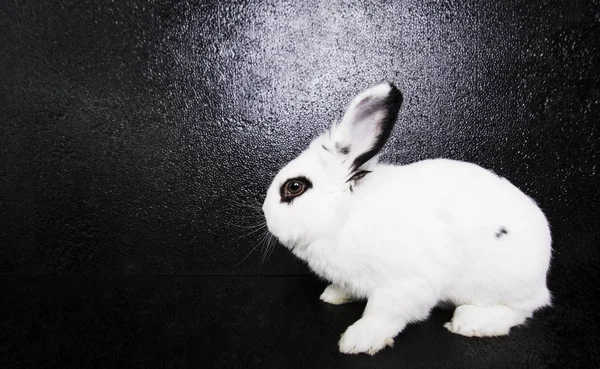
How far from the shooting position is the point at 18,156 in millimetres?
2223

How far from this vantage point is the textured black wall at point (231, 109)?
2.16m

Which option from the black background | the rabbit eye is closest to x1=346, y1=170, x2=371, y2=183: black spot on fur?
the rabbit eye

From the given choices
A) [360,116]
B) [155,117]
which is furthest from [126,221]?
[360,116]

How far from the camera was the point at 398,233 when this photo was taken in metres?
1.46

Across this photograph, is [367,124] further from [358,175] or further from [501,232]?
[501,232]

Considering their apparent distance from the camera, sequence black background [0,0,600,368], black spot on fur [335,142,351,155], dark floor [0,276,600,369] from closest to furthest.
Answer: dark floor [0,276,600,369] → black spot on fur [335,142,351,155] → black background [0,0,600,368]

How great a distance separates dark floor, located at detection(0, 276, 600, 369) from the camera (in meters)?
1.37

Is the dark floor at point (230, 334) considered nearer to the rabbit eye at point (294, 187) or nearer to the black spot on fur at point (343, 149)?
the rabbit eye at point (294, 187)

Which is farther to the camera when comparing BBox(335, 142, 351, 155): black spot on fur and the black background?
the black background

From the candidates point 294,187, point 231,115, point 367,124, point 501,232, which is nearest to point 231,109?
point 231,115

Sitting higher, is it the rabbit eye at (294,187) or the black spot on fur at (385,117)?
the black spot on fur at (385,117)

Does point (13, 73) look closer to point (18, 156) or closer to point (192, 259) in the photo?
point (18, 156)

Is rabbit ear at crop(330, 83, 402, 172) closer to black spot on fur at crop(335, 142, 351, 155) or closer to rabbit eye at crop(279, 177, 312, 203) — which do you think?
black spot on fur at crop(335, 142, 351, 155)

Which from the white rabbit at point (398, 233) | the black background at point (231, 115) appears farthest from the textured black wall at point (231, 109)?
the white rabbit at point (398, 233)
